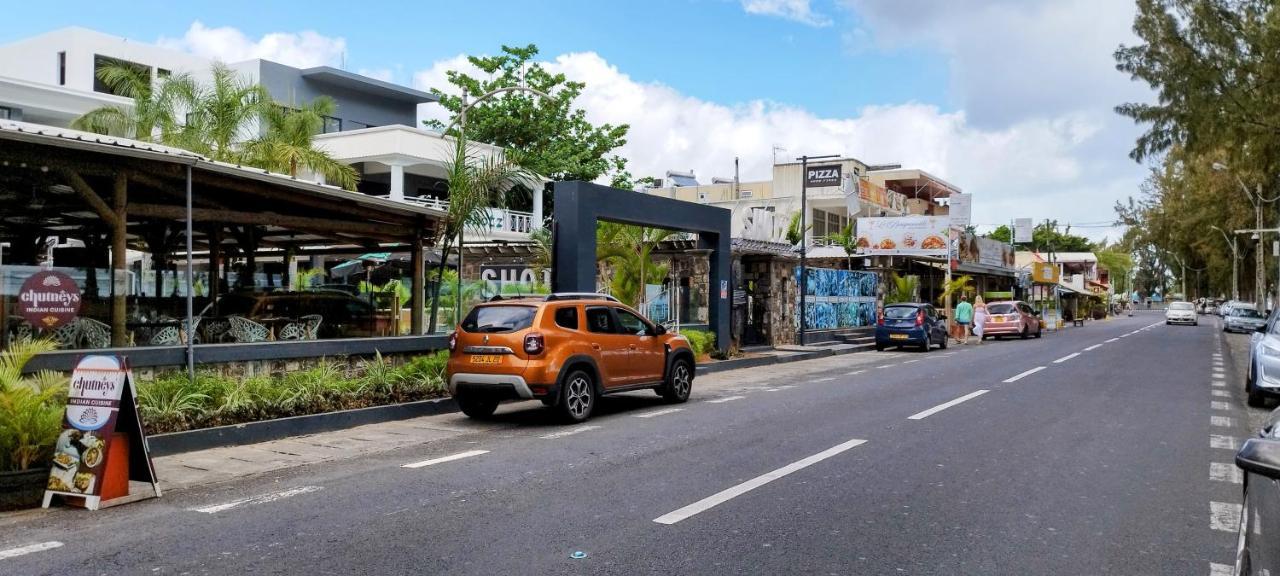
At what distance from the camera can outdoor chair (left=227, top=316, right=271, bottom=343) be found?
12.8 metres

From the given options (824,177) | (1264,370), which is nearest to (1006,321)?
(824,177)

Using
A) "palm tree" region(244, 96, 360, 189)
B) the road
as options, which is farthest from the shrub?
"palm tree" region(244, 96, 360, 189)

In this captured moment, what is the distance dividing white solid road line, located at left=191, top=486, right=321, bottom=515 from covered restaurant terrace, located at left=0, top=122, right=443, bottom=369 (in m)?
4.19

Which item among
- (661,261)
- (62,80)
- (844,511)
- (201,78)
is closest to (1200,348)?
(661,261)

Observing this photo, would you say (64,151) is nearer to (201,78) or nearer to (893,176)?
(201,78)

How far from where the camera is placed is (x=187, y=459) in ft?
29.2

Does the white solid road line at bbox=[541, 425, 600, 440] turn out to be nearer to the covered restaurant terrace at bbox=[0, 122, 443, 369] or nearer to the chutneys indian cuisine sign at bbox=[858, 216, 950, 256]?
the covered restaurant terrace at bbox=[0, 122, 443, 369]

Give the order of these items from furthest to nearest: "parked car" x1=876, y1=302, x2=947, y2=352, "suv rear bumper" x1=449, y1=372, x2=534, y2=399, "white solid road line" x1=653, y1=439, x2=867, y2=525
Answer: "parked car" x1=876, y1=302, x2=947, y2=352 < "suv rear bumper" x1=449, y1=372, x2=534, y2=399 < "white solid road line" x1=653, y1=439, x2=867, y2=525

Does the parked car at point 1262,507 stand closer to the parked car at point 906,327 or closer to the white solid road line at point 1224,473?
the white solid road line at point 1224,473

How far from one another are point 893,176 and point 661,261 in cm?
3824

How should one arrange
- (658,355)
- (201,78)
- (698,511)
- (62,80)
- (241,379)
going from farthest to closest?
1. (201,78)
2. (62,80)
3. (658,355)
4. (241,379)
5. (698,511)

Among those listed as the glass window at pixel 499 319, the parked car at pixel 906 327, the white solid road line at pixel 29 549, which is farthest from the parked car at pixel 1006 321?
the white solid road line at pixel 29 549

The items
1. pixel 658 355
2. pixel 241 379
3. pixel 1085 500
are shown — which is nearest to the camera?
pixel 1085 500

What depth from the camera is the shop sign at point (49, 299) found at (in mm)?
10164
